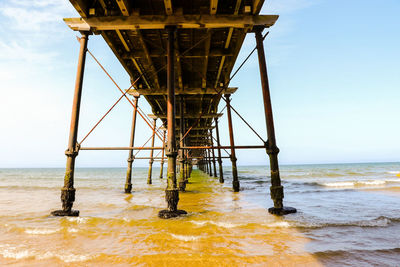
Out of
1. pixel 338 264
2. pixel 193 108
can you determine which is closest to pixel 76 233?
pixel 338 264

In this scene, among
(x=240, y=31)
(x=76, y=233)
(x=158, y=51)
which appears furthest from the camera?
(x=158, y=51)

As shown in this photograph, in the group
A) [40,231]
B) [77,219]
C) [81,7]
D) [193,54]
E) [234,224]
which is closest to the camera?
[40,231]

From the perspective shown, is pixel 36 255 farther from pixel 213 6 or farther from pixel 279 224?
pixel 213 6

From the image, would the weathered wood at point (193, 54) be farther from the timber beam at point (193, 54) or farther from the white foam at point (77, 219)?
the white foam at point (77, 219)

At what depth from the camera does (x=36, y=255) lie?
2.64 m

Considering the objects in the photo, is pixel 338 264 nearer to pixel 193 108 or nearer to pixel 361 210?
pixel 361 210

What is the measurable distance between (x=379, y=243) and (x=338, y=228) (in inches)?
30.5

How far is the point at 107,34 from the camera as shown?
219 inches

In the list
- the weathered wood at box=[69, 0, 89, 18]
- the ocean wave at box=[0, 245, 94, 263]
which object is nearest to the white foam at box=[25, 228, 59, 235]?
the ocean wave at box=[0, 245, 94, 263]

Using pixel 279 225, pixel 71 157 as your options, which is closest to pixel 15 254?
pixel 71 157

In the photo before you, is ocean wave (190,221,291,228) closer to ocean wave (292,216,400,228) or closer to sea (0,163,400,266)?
sea (0,163,400,266)

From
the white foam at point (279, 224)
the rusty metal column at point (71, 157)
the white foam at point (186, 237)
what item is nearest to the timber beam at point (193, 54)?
the rusty metal column at point (71, 157)

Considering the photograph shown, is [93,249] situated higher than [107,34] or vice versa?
[107,34]

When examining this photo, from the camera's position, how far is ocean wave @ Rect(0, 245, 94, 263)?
8.25 ft
